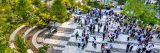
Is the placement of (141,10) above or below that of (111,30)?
above

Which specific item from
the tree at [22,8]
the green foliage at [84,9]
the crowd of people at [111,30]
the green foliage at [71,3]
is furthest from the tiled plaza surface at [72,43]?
the green foliage at [71,3]

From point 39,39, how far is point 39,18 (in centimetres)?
275

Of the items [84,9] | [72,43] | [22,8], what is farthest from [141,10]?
[22,8]

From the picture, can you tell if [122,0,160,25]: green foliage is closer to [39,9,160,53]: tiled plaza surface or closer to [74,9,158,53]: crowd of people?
[74,9,158,53]: crowd of people

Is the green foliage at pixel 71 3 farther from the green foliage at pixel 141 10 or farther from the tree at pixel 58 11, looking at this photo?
the green foliage at pixel 141 10

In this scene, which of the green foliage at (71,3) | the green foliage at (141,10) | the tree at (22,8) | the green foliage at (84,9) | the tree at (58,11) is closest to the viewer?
the tree at (22,8)

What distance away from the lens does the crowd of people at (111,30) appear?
29.2 meters

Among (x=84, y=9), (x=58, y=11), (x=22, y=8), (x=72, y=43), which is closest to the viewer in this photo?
(x=22, y=8)

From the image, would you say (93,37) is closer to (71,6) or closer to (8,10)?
(8,10)

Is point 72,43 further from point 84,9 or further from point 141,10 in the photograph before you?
point 84,9

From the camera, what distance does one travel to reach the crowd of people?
29178 mm

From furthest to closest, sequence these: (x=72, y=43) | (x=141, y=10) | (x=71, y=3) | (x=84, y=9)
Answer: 1. (x=71, y=3)
2. (x=84, y=9)
3. (x=141, y=10)
4. (x=72, y=43)

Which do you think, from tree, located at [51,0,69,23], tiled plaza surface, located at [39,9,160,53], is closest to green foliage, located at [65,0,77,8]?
tree, located at [51,0,69,23]

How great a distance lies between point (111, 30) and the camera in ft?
113
